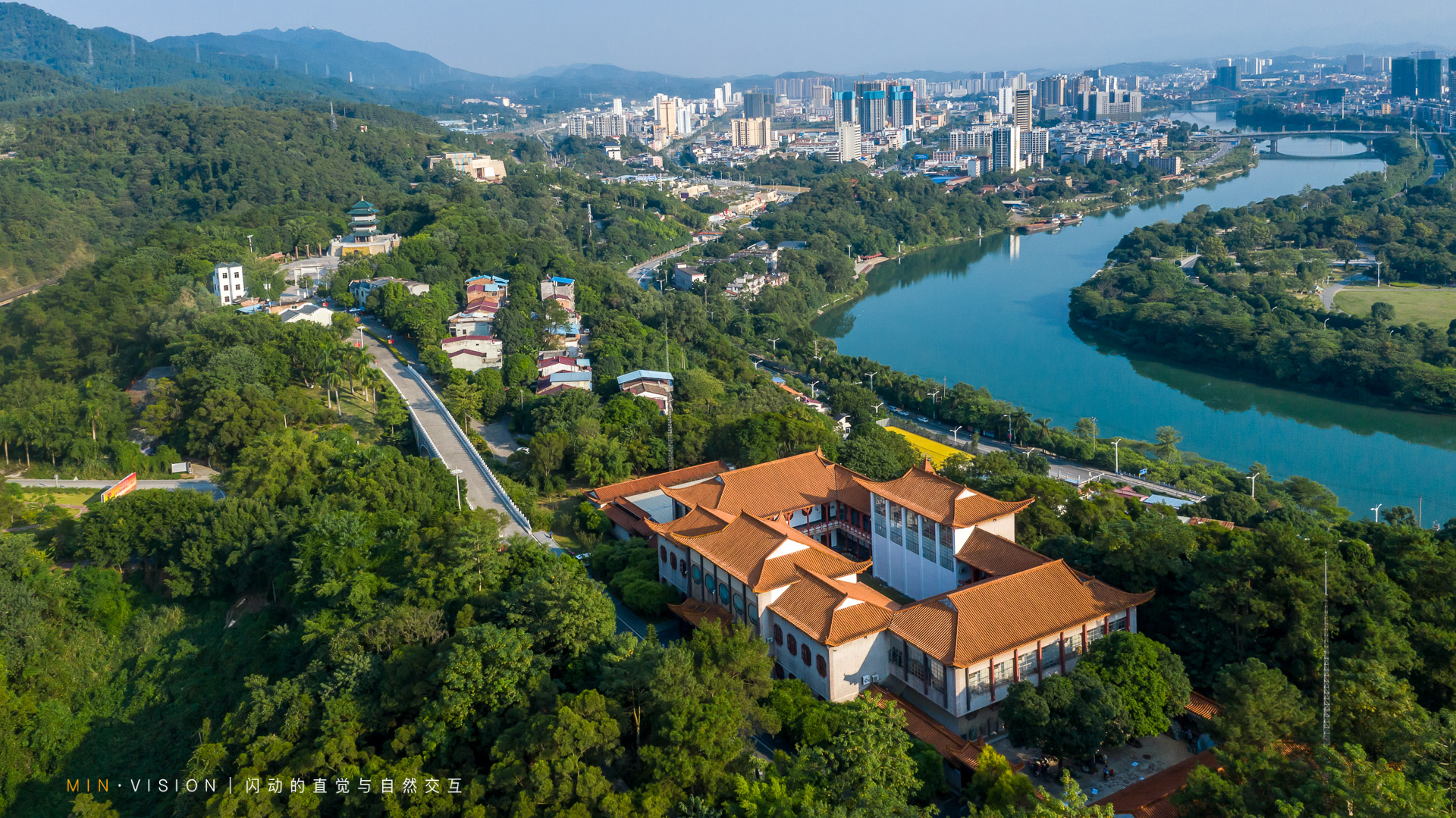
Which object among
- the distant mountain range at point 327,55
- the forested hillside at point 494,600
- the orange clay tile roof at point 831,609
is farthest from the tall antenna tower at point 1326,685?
the distant mountain range at point 327,55

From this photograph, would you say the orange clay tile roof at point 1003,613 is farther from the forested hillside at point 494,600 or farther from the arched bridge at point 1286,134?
the arched bridge at point 1286,134

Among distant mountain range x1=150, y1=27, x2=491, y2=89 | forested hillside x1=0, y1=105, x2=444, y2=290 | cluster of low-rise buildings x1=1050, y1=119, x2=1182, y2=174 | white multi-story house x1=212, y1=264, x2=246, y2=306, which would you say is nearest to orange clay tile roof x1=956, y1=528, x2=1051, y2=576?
white multi-story house x1=212, y1=264, x2=246, y2=306

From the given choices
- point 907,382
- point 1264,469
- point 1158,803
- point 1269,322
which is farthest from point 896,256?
point 1158,803

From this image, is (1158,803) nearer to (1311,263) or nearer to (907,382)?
(907,382)

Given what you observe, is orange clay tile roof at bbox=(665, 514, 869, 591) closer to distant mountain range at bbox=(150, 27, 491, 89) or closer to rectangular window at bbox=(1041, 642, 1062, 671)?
rectangular window at bbox=(1041, 642, 1062, 671)

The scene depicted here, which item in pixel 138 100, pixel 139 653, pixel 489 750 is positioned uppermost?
pixel 138 100

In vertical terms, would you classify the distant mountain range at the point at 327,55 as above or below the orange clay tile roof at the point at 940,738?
above
